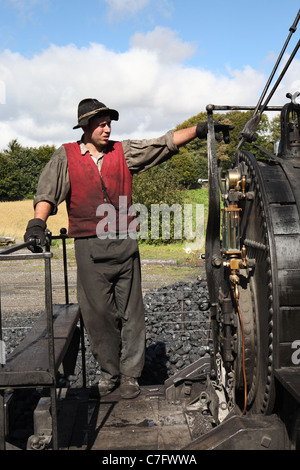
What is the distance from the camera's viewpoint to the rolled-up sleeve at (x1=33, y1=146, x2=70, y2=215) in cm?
364

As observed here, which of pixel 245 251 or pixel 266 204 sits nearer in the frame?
pixel 266 204

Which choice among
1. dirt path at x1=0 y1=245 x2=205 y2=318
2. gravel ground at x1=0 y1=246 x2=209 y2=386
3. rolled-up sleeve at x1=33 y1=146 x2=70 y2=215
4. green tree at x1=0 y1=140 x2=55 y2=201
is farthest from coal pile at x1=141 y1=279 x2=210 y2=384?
green tree at x1=0 y1=140 x2=55 y2=201

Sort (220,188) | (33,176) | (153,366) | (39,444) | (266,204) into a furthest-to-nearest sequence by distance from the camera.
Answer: (33,176) < (153,366) < (220,188) < (39,444) < (266,204)

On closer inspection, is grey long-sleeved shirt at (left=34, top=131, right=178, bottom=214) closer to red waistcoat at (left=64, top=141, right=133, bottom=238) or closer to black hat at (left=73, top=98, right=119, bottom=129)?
red waistcoat at (left=64, top=141, right=133, bottom=238)

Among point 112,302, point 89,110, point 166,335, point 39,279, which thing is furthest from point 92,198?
point 39,279

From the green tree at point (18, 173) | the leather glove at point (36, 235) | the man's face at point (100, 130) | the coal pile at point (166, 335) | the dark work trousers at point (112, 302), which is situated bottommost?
the coal pile at point (166, 335)

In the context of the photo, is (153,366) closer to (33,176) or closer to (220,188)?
(220,188)

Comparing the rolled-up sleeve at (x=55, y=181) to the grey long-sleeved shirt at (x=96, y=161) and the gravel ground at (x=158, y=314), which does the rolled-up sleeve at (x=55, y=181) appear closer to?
the grey long-sleeved shirt at (x=96, y=161)

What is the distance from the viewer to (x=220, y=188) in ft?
10.3

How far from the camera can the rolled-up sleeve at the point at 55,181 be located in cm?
364

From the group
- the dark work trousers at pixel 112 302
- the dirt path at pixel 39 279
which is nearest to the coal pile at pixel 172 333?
the dark work trousers at pixel 112 302

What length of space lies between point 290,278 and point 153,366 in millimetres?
3877
